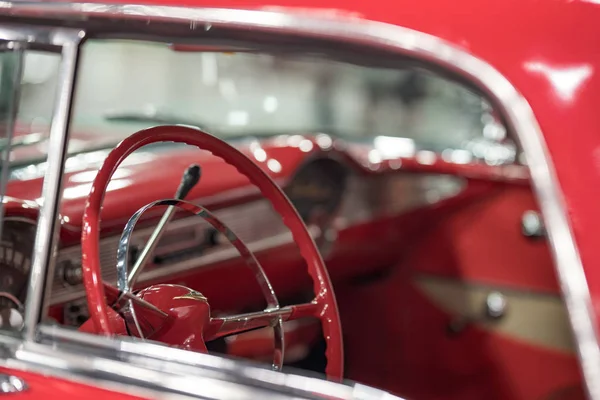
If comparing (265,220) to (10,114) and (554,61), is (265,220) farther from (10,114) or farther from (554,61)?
(554,61)

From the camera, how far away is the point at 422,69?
3.49ft

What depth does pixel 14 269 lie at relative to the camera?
4.58 ft

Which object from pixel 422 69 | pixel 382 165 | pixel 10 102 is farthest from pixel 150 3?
pixel 382 165

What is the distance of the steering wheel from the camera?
3.76 ft

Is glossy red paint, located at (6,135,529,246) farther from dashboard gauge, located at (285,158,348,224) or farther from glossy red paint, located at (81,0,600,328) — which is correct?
glossy red paint, located at (81,0,600,328)

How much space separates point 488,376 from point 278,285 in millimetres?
857

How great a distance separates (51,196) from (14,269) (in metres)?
0.26

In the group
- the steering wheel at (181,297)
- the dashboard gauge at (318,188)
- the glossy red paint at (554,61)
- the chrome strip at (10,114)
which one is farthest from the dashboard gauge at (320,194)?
the glossy red paint at (554,61)

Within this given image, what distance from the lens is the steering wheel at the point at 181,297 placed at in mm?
1146

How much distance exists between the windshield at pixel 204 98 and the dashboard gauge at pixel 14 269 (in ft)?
0.52

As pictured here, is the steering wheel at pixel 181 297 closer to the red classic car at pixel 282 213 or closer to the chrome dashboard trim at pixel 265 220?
the red classic car at pixel 282 213

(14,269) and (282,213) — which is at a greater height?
(282,213)

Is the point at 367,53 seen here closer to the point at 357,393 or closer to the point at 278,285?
the point at 357,393

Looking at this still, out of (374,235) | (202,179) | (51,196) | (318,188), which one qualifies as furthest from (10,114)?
(374,235)
